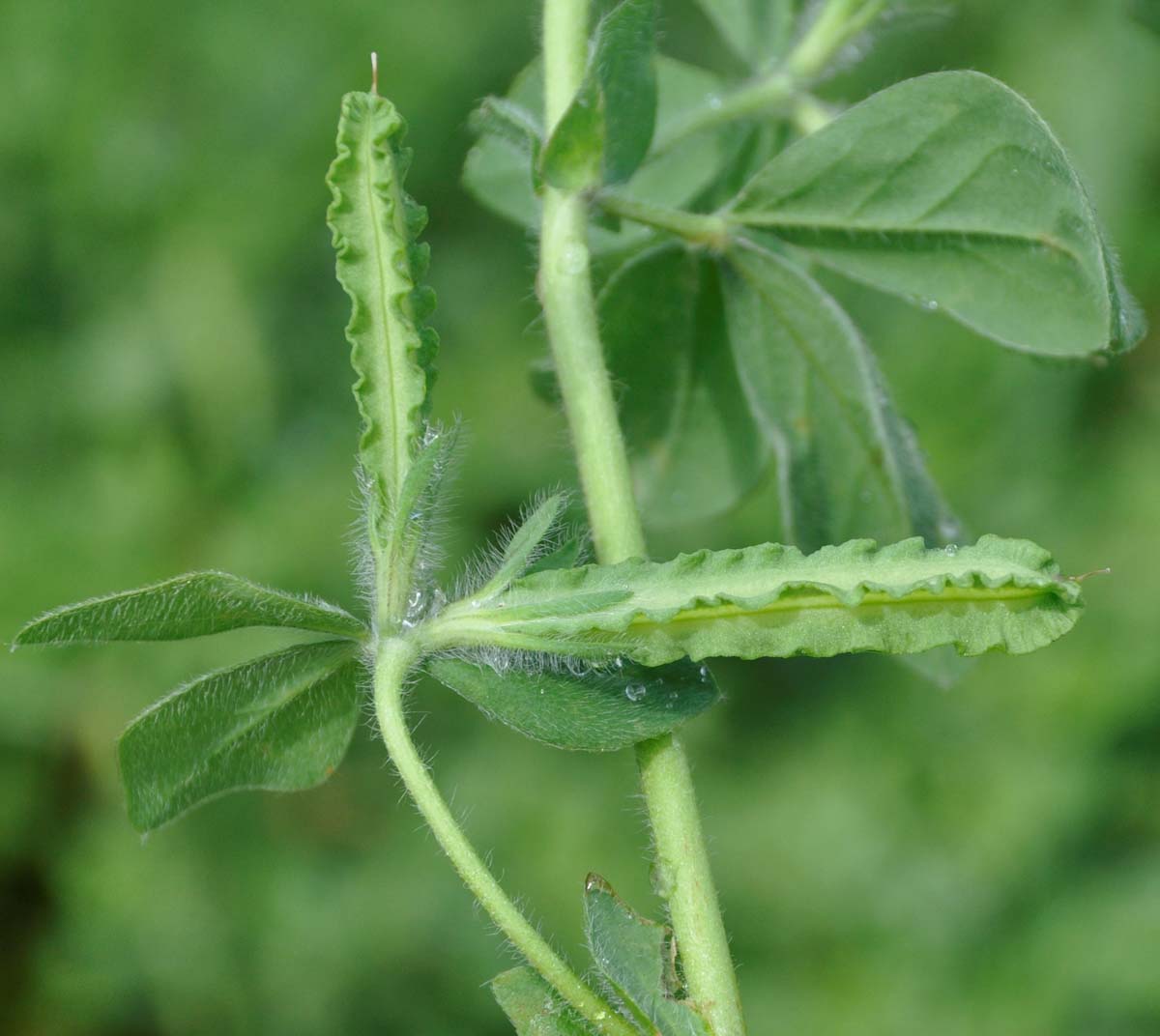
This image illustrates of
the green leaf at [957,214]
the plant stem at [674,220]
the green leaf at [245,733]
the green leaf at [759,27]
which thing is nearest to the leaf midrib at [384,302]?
the green leaf at [245,733]

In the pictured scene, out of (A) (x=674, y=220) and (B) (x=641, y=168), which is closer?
(A) (x=674, y=220)

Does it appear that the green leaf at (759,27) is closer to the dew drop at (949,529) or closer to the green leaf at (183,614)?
the dew drop at (949,529)

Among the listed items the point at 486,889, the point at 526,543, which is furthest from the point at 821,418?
the point at 486,889

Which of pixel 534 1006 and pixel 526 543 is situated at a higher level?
pixel 526 543

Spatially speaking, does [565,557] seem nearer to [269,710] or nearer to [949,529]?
[269,710]

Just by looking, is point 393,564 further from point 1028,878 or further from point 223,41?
point 223,41

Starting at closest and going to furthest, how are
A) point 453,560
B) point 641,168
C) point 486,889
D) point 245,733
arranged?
1. point 486,889
2. point 245,733
3. point 641,168
4. point 453,560

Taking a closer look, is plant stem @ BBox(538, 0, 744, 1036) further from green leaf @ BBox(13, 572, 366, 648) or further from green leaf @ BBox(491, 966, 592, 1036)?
green leaf @ BBox(13, 572, 366, 648)
